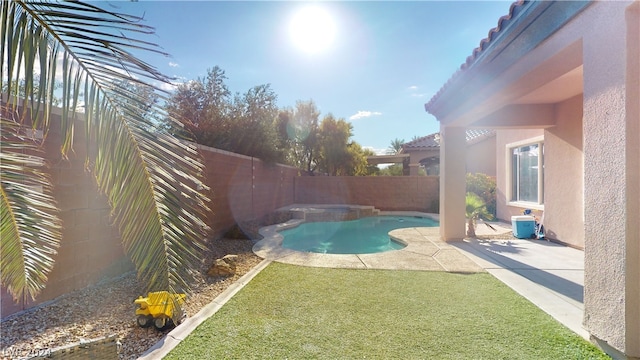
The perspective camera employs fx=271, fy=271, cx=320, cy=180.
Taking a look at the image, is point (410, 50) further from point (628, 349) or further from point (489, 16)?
point (628, 349)

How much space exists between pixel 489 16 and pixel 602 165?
589cm

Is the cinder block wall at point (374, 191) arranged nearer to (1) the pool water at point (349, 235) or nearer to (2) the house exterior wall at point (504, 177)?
(1) the pool water at point (349, 235)

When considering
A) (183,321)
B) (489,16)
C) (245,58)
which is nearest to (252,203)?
(245,58)

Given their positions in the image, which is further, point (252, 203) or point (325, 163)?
point (325, 163)

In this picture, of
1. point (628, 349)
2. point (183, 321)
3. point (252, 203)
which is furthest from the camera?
point (252, 203)

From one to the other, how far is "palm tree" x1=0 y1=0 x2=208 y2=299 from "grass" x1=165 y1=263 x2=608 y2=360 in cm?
205

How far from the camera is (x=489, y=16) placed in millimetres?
7391

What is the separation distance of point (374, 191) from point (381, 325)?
58.7ft

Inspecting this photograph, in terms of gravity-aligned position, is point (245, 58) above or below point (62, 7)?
above

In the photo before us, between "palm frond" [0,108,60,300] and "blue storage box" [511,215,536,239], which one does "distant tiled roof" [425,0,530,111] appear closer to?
"blue storage box" [511,215,536,239]

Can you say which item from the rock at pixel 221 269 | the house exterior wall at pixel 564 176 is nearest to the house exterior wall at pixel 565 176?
the house exterior wall at pixel 564 176

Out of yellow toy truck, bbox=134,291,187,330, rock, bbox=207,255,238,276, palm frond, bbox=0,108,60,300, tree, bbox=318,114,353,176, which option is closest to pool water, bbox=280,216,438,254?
rock, bbox=207,255,238,276

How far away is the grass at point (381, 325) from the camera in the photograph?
3.50 meters

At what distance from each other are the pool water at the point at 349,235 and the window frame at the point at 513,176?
415 centimetres
